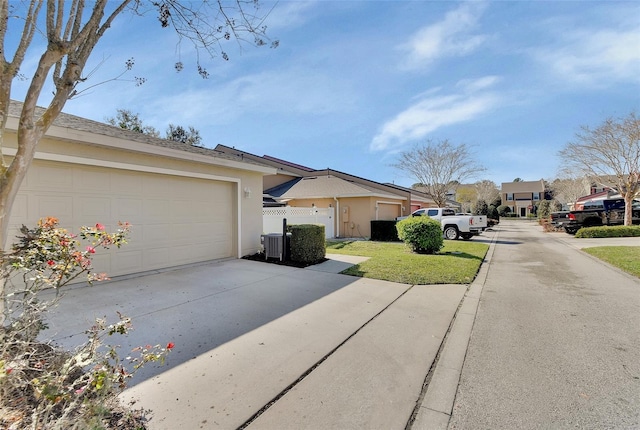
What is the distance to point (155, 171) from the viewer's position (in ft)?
23.7

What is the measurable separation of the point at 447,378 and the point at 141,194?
718 centimetres

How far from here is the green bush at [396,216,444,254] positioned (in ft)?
35.3

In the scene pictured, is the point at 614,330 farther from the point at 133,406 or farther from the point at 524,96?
the point at 524,96

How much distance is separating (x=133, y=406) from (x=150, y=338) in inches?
53.8

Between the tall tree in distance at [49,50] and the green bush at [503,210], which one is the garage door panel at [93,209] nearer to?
the tall tree in distance at [49,50]

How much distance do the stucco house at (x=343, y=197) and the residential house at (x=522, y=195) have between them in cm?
4606

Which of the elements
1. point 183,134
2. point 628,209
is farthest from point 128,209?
point 183,134

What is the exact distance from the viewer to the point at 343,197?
18.2 m

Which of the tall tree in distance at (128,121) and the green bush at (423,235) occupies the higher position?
the tall tree in distance at (128,121)

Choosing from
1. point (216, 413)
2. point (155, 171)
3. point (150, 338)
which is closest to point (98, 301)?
point (150, 338)

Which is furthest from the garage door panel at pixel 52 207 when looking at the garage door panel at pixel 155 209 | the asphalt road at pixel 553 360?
the asphalt road at pixel 553 360

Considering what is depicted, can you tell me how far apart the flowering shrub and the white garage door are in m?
3.83

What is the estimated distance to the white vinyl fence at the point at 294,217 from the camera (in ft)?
43.4

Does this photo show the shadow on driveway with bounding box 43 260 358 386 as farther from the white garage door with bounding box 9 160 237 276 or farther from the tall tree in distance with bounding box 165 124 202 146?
the tall tree in distance with bounding box 165 124 202 146
